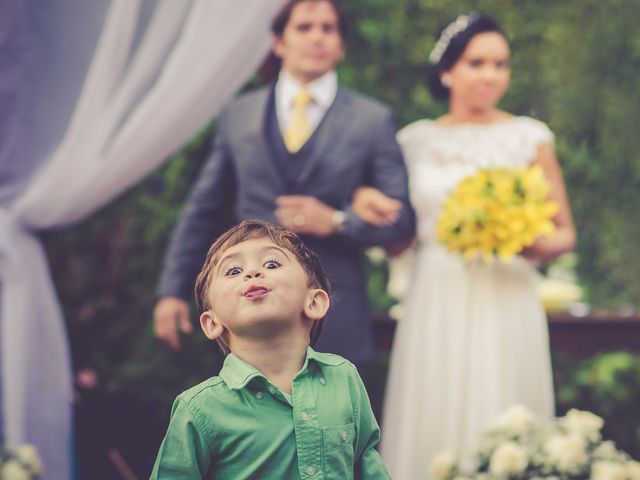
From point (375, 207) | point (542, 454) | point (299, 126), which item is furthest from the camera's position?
point (299, 126)

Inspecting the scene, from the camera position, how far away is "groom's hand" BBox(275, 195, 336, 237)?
350cm

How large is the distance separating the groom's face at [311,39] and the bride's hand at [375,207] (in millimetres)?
480

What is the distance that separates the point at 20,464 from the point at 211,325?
6.26 feet

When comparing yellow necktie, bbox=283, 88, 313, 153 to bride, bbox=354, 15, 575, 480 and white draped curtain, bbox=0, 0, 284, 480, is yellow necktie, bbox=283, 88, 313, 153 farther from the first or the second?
bride, bbox=354, 15, 575, 480

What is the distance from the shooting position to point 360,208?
349cm

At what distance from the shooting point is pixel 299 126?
12.0 feet

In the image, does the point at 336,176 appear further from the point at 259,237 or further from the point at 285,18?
the point at 259,237

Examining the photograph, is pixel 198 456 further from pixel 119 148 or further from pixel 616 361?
pixel 616 361

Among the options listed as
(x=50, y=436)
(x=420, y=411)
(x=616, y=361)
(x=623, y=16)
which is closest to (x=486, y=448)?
(x=420, y=411)

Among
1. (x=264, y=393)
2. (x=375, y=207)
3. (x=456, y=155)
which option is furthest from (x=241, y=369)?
(x=456, y=155)

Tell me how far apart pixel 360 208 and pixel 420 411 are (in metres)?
0.90

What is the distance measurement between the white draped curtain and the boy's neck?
2.11 meters

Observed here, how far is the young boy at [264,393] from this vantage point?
1792 mm

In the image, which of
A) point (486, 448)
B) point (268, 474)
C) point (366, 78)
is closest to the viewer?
point (268, 474)
